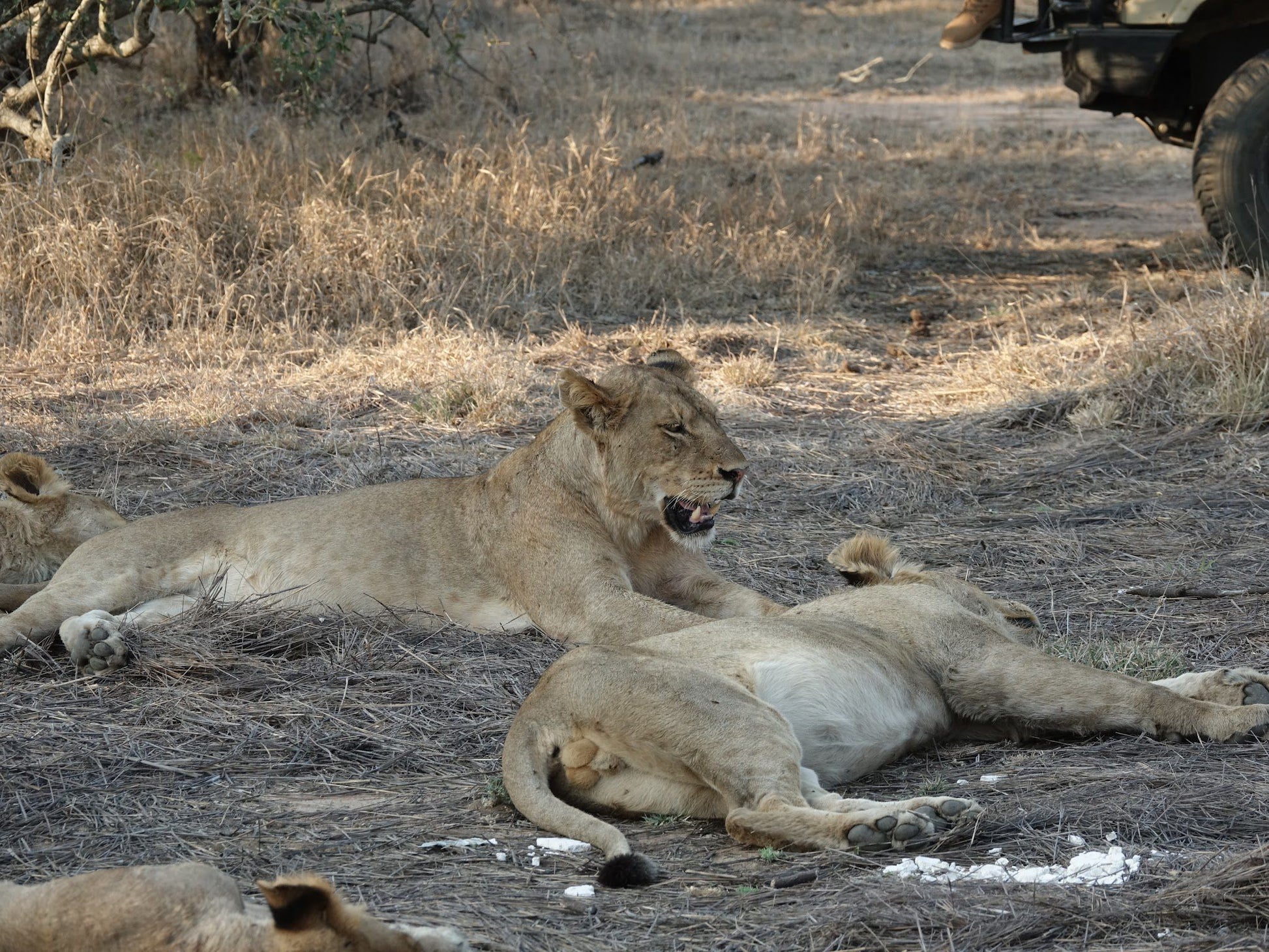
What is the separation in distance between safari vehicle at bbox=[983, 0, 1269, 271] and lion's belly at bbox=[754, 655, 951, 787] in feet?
17.9

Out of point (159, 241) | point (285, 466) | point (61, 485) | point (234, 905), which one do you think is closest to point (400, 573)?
point (61, 485)

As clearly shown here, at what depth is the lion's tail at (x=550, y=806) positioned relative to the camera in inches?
112

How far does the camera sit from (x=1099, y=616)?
4801 mm

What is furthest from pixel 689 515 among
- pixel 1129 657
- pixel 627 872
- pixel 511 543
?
pixel 627 872

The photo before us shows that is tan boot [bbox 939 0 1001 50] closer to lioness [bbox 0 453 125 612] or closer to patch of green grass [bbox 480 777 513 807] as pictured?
lioness [bbox 0 453 125 612]

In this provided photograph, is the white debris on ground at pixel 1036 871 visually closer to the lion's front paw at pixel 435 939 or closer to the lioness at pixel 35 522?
the lion's front paw at pixel 435 939

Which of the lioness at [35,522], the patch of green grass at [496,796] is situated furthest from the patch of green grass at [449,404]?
the patch of green grass at [496,796]

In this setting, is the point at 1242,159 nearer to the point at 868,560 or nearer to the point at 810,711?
the point at 868,560

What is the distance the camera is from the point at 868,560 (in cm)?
436

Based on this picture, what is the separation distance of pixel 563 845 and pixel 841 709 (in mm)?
758

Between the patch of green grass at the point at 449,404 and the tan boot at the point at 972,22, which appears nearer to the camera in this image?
the patch of green grass at the point at 449,404

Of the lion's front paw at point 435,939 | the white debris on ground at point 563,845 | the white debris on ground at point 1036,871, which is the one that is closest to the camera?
the lion's front paw at point 435,939

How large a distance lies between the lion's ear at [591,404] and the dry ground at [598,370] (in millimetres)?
741

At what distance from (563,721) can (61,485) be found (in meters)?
2.80
